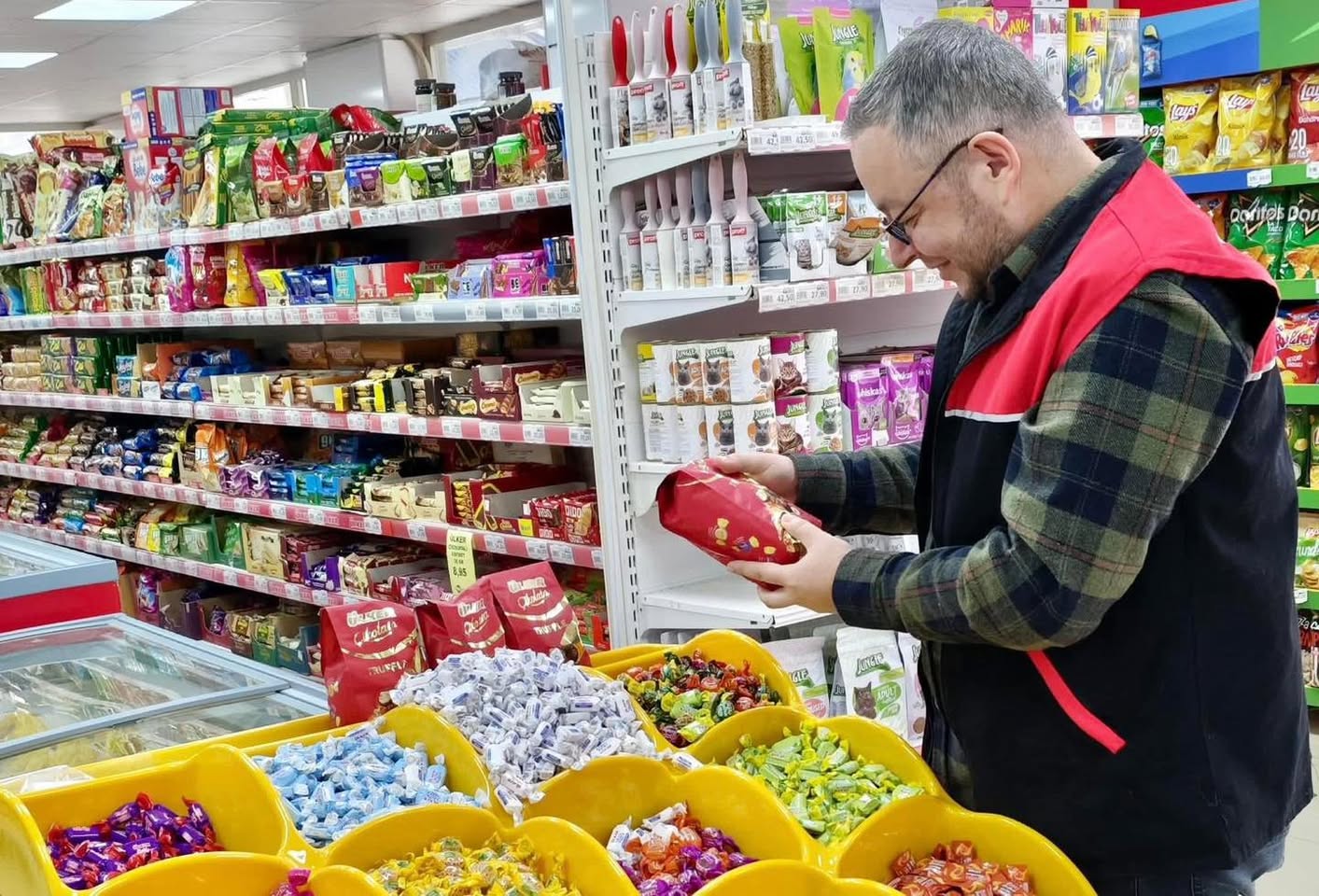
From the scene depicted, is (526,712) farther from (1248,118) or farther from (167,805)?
(1248,118)

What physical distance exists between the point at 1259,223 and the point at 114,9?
9.05m

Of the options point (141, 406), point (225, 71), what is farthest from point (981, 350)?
point (225, 71)

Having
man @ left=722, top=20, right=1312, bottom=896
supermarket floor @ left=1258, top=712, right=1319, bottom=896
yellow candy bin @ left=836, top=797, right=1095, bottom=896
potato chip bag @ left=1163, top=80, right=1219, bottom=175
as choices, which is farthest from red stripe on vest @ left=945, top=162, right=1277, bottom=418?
potato chip bag @ left=1163, top=80, right=1219, bottom=175

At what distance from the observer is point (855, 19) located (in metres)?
3.05

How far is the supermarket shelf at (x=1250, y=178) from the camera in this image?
422 centimetres

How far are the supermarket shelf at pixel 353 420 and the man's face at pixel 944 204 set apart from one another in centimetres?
200

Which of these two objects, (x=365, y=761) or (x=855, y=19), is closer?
(x=365, y=761)

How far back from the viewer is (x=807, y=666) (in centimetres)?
321

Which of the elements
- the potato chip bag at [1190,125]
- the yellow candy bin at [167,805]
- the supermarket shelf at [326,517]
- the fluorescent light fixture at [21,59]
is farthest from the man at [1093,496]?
the fluorescent light fixture at [21,59]

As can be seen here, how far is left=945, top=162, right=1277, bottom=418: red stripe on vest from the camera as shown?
4.35 feet

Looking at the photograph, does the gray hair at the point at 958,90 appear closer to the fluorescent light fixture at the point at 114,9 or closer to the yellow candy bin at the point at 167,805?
the yellow candy bin at the point at 167,805

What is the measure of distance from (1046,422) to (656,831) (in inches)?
30.3

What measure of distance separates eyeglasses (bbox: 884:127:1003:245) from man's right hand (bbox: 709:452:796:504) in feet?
1.47

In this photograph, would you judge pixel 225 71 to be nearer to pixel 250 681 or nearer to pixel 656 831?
pixel 250 681
